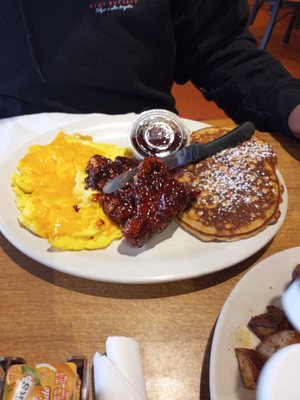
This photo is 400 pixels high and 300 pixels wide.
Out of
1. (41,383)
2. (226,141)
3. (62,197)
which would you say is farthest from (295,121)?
(41,383)

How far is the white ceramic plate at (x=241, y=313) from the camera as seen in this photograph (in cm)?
91

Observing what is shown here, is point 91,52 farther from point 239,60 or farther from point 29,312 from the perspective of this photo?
point 29,312

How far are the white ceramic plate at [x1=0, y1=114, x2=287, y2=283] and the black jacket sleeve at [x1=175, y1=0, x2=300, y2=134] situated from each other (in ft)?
1.91

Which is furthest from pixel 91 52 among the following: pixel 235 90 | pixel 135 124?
pixel 235 90

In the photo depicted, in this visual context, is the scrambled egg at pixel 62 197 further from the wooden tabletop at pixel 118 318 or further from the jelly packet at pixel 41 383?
the jelly packet at pixel 41 383

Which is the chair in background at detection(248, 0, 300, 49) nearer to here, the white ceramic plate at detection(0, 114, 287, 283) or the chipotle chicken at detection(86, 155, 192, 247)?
the chipotle chicken at detection(86, 155, 192, 247)

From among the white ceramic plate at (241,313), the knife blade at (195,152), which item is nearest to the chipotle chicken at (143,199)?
the knife blade at (195,152)

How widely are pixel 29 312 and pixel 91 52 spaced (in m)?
1.10

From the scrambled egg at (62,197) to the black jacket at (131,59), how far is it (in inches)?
13.4

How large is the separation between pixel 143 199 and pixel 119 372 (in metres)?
0.54

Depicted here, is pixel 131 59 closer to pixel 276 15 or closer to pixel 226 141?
pixel 226 141

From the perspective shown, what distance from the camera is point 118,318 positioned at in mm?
1128

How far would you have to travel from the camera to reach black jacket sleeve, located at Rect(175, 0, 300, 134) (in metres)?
1.72

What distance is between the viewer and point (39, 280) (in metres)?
1.20
